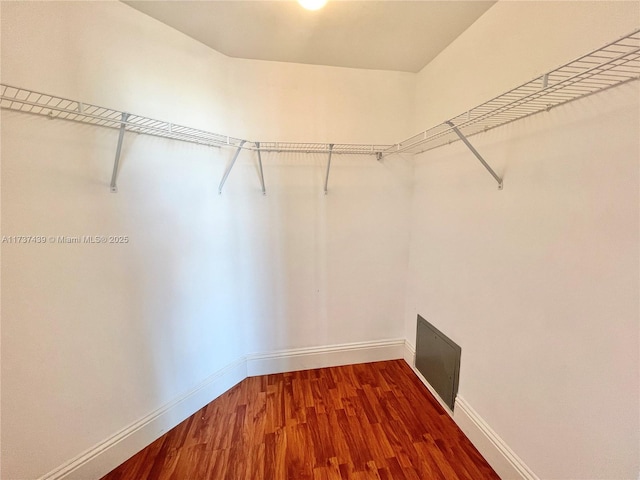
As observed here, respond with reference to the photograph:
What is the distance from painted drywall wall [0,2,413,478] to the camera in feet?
3.59

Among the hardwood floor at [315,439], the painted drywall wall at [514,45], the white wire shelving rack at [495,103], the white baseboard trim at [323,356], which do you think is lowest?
the hardwood floor at [315,439]

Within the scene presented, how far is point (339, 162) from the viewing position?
6.62 ft

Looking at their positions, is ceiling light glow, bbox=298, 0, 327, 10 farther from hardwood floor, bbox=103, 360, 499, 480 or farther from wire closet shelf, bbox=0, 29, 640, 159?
hardwood floor, bbox=103, 360, 499, 480

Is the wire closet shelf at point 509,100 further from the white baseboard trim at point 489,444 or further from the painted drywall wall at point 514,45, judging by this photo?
the white baseboard trim at point 489,444

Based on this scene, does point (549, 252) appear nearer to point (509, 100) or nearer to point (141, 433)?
point (509, 100)

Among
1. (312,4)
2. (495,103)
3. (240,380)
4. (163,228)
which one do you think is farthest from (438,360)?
(312,4)

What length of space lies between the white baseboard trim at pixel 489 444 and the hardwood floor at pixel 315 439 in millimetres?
40

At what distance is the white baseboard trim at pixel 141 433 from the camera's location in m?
1.28

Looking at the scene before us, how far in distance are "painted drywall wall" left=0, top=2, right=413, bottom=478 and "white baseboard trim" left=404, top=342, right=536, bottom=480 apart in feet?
2.59

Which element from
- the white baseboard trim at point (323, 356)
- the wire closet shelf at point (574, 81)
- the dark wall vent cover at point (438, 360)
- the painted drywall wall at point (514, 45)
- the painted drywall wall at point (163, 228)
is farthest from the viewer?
the white baseboard trim at point (323, 356)

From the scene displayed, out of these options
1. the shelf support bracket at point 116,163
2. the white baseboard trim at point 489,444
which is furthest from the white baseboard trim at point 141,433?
the white baseboard trim at point 489,444

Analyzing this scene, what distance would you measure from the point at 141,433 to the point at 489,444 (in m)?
1.91

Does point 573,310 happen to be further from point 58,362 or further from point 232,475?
point 58,362

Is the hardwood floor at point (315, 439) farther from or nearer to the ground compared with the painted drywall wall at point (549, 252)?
nearer to the ground
